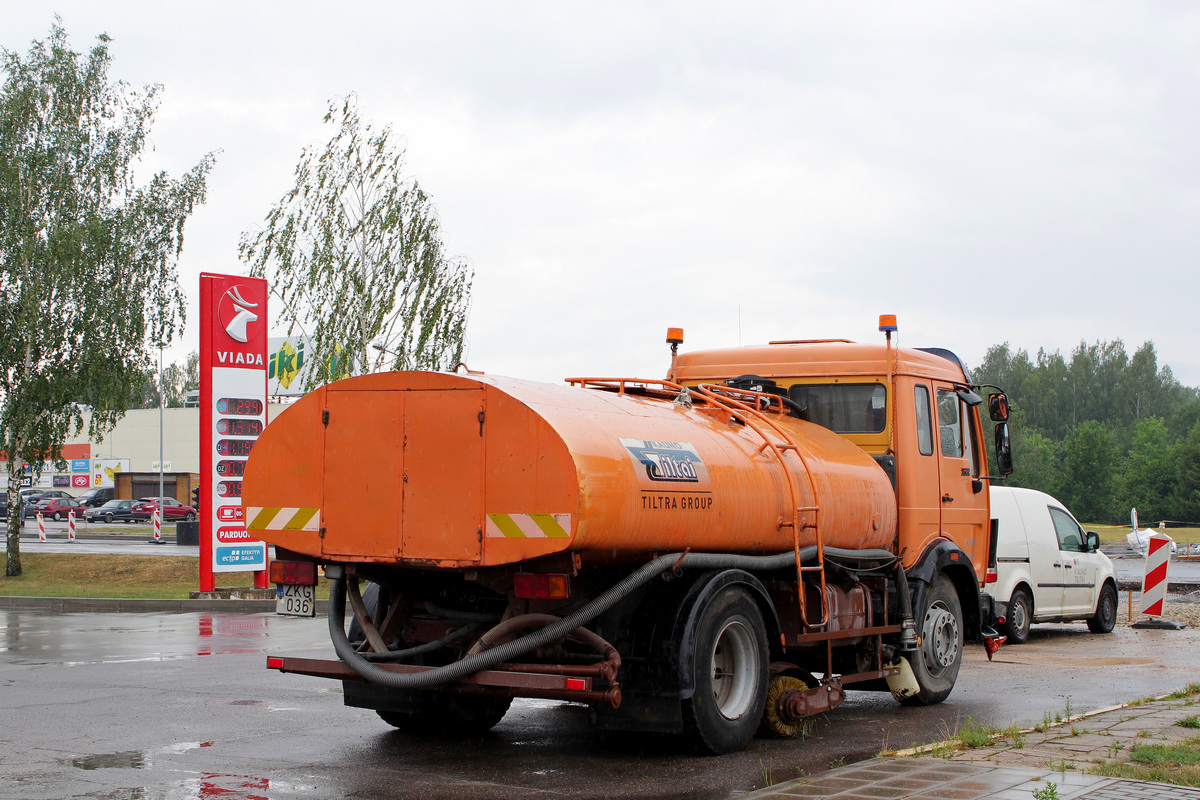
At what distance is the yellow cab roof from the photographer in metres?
10.2

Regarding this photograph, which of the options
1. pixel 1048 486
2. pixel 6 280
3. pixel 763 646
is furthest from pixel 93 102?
pixel 1048 486

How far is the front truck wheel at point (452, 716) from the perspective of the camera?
26.6ft

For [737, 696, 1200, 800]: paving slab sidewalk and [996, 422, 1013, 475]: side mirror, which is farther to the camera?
[996, 422, 1013, 475]: side mirror

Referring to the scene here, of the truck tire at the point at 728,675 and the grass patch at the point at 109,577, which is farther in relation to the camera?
the grass patch at the point at 109,577

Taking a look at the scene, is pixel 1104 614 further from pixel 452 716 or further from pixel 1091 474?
pixel 1091 474

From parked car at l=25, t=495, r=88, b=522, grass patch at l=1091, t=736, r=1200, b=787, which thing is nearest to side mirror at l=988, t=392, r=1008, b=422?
grass patch at l=1091, t=736, r=1200, b=787

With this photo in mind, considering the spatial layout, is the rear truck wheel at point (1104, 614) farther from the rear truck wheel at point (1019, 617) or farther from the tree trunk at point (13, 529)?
the tree trunk at point (13, 529)

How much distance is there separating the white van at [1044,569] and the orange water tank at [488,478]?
871cm

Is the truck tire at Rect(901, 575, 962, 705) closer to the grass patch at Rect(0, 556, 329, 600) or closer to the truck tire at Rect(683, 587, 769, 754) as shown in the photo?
the truck tire at Rect(683, 587, 769, 754)

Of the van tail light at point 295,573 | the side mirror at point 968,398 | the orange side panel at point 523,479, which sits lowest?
the van tail light at point 295,573

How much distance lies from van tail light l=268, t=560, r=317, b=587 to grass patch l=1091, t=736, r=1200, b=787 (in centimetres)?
444

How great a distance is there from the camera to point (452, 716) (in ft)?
26.8

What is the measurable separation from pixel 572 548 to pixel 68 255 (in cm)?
2654

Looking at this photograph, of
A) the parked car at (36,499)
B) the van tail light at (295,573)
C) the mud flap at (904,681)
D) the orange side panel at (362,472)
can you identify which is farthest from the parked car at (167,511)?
the orange side panel at (362,472)
